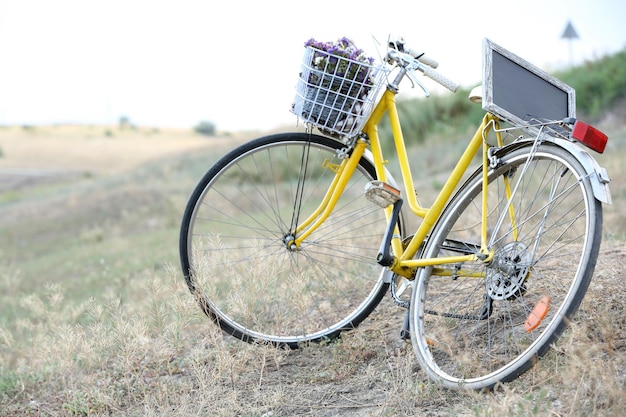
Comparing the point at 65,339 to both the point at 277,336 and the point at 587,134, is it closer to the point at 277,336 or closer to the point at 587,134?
the point at 277,336

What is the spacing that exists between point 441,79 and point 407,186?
1.73ft

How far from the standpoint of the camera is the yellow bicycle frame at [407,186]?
116 inches

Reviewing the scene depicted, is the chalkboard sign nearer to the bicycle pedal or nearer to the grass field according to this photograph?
the bicycle pedal

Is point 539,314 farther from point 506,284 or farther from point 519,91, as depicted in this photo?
point 519,91

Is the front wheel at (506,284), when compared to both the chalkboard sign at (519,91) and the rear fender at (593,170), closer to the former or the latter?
the rear fender at (593,170)

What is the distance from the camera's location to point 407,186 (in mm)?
3316

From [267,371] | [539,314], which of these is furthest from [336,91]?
[267,371]

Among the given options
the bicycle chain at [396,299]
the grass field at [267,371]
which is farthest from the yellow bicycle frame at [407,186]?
the grass field at [267,371]

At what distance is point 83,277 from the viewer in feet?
28.9

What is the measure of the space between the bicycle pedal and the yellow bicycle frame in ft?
0.23

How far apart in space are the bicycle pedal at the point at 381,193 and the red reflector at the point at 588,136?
0.92 m

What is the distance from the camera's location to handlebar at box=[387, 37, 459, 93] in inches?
127

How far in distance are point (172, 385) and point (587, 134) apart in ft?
7.01

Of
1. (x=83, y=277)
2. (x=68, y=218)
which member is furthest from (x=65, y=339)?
(x=68, y=218)
